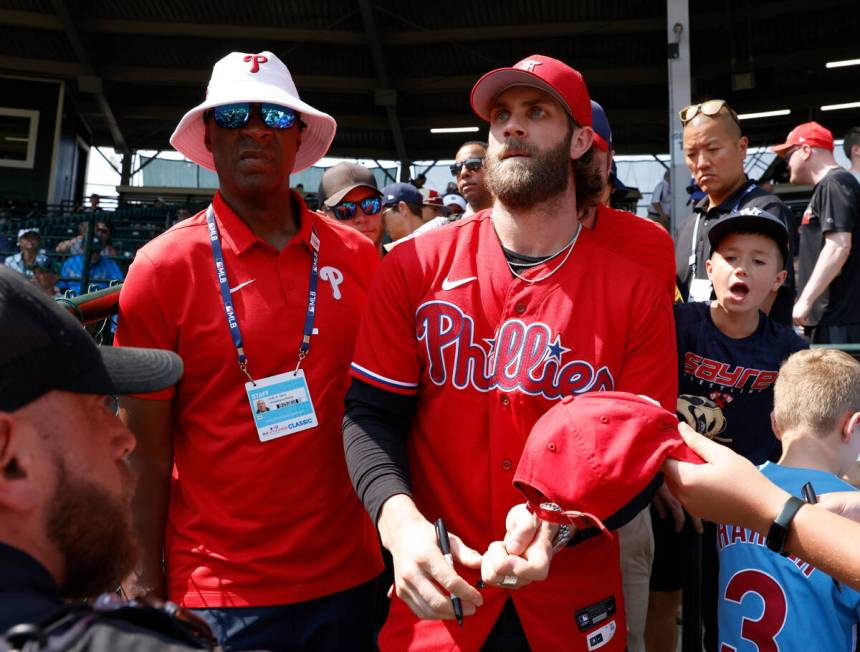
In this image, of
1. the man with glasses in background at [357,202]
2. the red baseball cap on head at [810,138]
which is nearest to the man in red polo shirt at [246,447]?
the man with glasses in background at [357,202]

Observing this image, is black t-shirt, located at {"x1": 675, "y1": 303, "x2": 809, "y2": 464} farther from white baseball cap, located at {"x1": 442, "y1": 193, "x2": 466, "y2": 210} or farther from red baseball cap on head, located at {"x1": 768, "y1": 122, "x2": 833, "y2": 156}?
white baseball cap, located at {"x1": 442, "y1": 193, "x2": 466, "y2": 210}

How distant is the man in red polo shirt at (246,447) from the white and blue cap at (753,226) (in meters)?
1.64

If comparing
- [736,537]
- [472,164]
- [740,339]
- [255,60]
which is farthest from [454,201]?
[736,537]

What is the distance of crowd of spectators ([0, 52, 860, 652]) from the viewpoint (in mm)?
1968

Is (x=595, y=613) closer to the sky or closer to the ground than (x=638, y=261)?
closer to the ground

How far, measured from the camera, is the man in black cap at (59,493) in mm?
1099

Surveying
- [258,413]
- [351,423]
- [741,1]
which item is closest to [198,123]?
[258,413]

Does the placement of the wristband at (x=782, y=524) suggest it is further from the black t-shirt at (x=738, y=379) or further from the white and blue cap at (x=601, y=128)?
the white and blue cap at (x=601, y=128)

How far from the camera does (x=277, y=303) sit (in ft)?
8.31

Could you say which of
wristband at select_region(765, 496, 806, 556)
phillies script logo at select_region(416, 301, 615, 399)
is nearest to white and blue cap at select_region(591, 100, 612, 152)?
phillies script logo at select_region(416, 301, 615, 399)

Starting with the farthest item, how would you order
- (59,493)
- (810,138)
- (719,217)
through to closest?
1. (810,138)
2. (719,217)
3. (59,493)

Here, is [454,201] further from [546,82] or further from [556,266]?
[556,266]

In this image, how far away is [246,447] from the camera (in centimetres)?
243

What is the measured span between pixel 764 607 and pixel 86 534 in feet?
6.45
